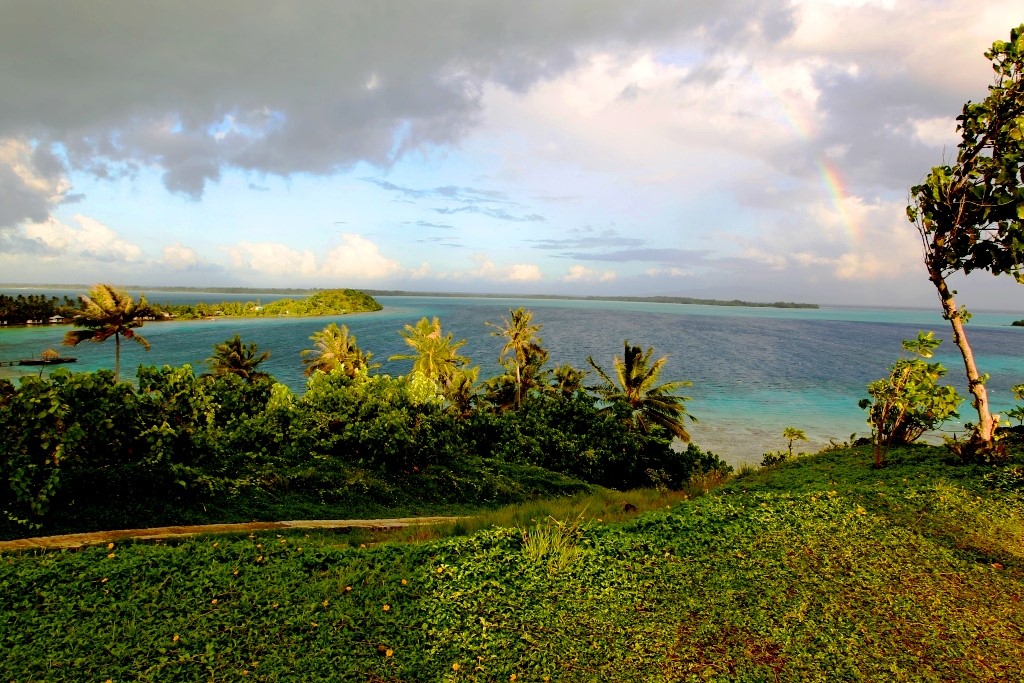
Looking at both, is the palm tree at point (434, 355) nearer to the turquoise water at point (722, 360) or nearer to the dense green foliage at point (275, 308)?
the turquoise water at point (722, 360)

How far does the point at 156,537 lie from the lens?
21.2 feet

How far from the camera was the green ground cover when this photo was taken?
4246mm

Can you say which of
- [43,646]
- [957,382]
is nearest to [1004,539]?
[43,646]

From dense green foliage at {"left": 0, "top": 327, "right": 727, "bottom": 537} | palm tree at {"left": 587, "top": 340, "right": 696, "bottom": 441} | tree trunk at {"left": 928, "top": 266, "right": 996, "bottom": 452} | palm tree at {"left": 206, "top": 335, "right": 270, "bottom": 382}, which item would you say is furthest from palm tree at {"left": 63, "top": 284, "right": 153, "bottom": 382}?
tree trunk at {"left": 928, "top": 266, "right": 996, "bottom": 452}

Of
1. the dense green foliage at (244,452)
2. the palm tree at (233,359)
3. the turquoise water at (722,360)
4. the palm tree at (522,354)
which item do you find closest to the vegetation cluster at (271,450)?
the dense green foliage at (244,452)

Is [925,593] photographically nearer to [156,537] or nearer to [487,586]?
[487,586]

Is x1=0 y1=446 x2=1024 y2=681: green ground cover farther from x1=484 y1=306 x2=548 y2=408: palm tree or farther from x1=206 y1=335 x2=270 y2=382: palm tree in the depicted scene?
x1=206 y1=335 x2=270 y2=382: palm tree

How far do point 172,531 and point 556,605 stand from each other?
5.26 metres

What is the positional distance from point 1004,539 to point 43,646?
10.2m

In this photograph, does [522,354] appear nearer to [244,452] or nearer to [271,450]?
[271,450]

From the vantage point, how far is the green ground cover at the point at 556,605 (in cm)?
425

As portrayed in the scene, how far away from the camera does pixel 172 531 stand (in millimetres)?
6902

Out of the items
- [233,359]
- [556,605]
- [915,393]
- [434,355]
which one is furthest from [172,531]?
[233,359]

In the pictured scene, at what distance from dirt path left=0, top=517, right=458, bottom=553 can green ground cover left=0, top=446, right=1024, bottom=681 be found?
407 mm
